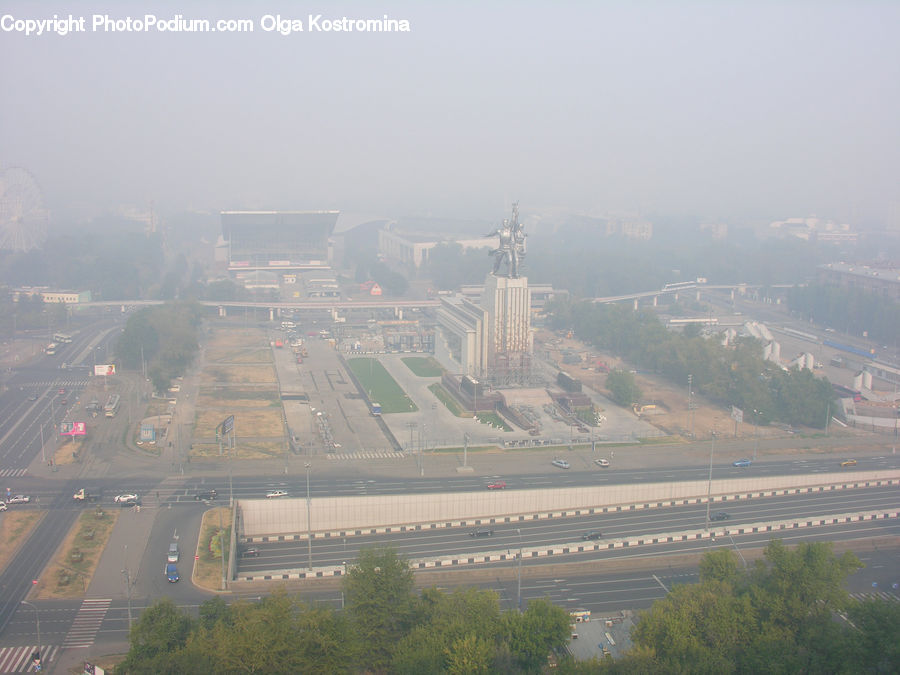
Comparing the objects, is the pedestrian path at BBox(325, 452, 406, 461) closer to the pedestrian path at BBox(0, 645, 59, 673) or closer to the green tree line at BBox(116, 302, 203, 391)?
the green tree line at BBox(116, 302, 203, 391)

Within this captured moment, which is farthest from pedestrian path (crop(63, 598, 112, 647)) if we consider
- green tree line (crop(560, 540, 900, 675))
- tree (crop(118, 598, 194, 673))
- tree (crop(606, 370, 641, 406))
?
tree (crop(606, 370, 641, 406))

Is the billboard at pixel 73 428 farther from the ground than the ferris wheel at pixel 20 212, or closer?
closer

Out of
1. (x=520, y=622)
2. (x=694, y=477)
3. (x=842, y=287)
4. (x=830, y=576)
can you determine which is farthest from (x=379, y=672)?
(x=842, y=287)

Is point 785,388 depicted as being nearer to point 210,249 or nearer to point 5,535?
point 5,535

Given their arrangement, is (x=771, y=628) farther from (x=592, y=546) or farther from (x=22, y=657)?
(x=22, y=657)

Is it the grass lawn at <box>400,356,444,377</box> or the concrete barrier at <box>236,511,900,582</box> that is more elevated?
the concrete barrier at <box>236,511,900,582</box>

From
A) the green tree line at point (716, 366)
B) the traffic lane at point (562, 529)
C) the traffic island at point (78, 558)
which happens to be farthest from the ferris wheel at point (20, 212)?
the traffic lane at point (562, 529)

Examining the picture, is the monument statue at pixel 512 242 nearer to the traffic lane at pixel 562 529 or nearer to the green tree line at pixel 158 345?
the green tree line at pixel 158 345
